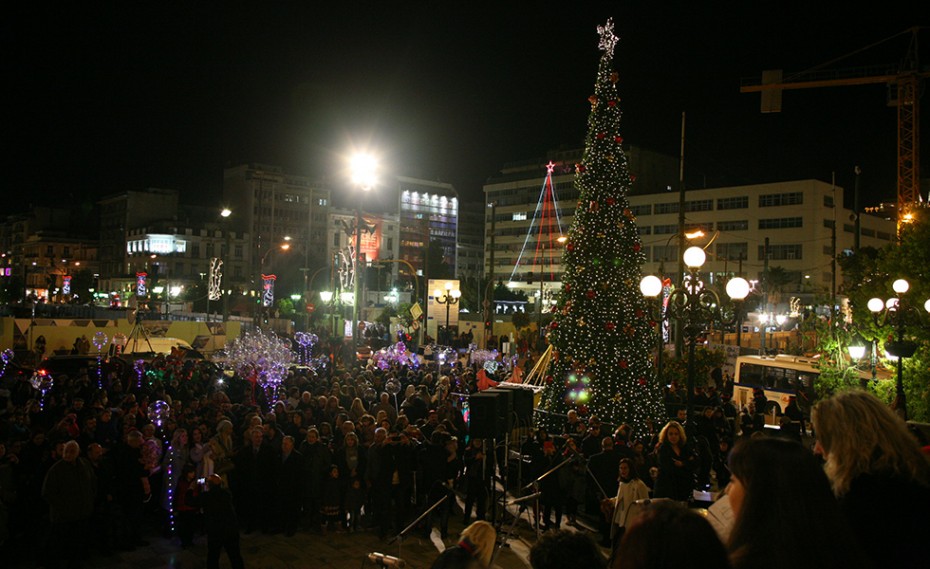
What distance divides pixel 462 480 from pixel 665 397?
7999 mm

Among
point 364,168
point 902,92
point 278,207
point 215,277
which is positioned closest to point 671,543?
point 364,168

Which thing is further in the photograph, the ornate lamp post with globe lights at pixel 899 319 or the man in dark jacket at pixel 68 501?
the ornate lamp post with globe lights at pixel 899 319

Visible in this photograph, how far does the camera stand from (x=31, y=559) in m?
9.02

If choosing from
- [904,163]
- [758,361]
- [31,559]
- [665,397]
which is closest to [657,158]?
[904,163]

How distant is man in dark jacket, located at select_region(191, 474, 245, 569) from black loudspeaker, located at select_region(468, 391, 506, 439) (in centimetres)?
324

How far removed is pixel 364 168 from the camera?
64.0 feet

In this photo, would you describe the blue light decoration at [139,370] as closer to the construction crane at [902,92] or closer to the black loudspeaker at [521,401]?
the black loudspeaker at [521,401]

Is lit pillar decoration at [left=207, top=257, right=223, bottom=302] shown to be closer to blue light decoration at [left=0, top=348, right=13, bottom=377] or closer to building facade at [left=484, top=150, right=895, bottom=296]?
blue light decoration at [left=0, top=348, right=13, bottom=377]

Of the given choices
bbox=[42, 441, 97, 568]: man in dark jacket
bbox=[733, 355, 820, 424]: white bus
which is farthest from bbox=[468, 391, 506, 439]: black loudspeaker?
bbox=[733, 355, 820, 424]: white bus

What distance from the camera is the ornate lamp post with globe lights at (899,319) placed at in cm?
1157

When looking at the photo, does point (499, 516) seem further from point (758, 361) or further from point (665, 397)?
point (758, 361)

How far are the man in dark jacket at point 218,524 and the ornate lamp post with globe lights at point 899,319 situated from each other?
399 inches

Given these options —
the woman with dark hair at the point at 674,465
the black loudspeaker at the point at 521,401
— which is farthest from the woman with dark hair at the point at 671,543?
the black loudspeaker at the point at 521,401

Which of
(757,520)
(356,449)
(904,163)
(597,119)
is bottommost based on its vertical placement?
(356,449)
